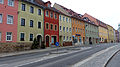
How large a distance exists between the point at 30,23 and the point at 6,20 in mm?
5542

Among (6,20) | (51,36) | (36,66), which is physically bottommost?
(36,66)

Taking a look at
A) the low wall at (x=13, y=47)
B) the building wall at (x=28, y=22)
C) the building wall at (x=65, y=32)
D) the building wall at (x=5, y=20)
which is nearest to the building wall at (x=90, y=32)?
the building wall at (x=65, y=32)

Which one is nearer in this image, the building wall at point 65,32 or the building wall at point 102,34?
the building wall at point 65,32

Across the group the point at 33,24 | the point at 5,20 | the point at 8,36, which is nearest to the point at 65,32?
the point at 33,24

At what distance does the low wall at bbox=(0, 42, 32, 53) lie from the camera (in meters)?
17.8

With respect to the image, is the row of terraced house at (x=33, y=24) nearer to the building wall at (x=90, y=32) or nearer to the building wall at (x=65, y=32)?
the building wall at (x=65, y=32)

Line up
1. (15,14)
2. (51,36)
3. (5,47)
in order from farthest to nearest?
(51,36) < (15,14) < (5,47)

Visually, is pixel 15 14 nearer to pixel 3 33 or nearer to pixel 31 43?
pixel 3 33

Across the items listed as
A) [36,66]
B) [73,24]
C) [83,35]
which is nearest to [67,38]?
[73,24]

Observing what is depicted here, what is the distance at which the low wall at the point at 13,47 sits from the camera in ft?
58.4

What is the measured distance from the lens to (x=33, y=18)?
2448cm

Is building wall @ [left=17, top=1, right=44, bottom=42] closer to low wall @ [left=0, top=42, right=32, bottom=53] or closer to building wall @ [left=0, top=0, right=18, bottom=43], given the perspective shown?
building wall @ [left=0, top=0, right=18, bottom=43]

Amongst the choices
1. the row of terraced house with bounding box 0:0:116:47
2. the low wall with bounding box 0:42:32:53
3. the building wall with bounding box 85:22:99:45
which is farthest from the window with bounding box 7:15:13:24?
the building wall with bounding box 85:22:99:45

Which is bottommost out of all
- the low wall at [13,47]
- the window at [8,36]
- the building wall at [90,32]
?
the low wall at [13,47]
